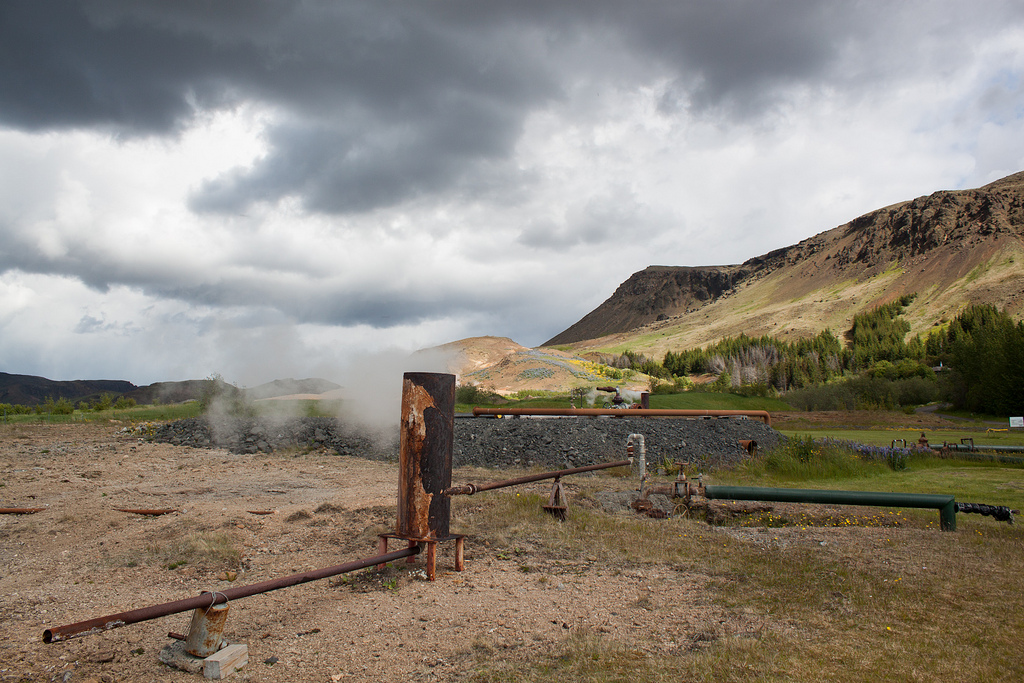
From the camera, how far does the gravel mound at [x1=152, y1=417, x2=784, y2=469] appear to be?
16.1 meters

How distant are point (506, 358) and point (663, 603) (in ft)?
159

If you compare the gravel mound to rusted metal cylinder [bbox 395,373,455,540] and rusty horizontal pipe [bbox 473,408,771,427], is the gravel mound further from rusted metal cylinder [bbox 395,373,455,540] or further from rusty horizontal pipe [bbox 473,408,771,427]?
rusted metal cylinder [bbox 395,373,455,540]

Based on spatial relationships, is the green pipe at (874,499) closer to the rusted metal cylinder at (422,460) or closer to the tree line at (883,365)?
the rusted metal cylinder at (422,460)

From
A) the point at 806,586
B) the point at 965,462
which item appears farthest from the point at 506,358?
the point at 806,586

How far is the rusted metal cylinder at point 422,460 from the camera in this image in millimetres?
6012

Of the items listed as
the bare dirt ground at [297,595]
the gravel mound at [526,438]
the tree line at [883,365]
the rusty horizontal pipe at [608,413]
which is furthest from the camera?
the tree line at [883,365]

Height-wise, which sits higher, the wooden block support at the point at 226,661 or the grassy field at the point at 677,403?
the grassy field at the point at 677,403

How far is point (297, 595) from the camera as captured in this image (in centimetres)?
573

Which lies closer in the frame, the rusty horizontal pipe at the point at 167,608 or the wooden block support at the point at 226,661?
the rusty horizontal pipe at the point at 167,608

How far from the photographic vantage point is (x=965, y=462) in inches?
687

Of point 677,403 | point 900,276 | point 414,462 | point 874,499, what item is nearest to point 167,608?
point 414,462

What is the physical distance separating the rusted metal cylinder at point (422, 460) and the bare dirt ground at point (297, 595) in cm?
58

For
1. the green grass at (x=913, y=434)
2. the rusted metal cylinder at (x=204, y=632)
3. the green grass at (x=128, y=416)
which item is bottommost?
the green grass at (x=913, y=434)

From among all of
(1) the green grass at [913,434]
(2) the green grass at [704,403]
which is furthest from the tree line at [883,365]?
(1) the green grass at [913,434]
